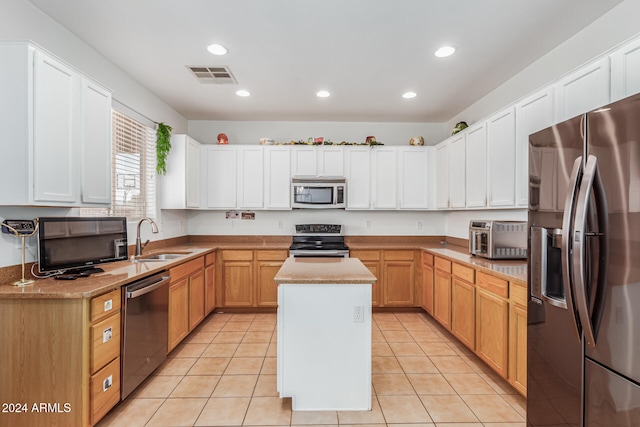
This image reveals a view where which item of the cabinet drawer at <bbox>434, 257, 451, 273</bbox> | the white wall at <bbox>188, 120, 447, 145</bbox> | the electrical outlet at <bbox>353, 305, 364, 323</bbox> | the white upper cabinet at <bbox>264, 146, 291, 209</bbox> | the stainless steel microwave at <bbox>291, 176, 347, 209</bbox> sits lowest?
the electrical outlet at <bbox>353, 305, 364, 323</bbox>

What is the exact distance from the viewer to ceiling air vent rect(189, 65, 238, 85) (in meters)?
3.13

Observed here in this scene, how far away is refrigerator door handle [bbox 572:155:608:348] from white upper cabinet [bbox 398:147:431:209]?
3296 millimetres

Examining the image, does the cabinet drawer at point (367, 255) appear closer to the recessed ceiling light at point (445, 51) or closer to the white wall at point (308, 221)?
the white wall at point (308, 221)

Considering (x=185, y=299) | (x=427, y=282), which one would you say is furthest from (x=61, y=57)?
(x=427, y=282)

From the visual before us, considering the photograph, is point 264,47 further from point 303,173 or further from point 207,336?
point 207,336

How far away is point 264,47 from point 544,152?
7.49 ft

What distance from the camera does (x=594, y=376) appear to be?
134 centimetres

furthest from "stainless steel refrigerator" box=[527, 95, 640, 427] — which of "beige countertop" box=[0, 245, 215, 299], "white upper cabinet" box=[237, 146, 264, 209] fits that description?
"white upper cabinet" box=[237, 146, 264, 209]

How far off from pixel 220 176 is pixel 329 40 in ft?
8.67

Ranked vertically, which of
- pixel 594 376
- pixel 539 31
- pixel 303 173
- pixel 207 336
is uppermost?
pixel 539 31

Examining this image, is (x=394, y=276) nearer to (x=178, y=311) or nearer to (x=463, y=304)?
(x=463, y=304)

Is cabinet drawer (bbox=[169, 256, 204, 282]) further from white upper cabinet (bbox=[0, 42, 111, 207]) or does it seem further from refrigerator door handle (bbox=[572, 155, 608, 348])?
refrigerator door handle (bbox=[572, 155, 608, 348])

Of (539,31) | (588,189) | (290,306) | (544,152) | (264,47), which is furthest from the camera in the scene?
(264,47)

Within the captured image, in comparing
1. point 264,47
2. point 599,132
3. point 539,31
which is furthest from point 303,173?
point 599,132
